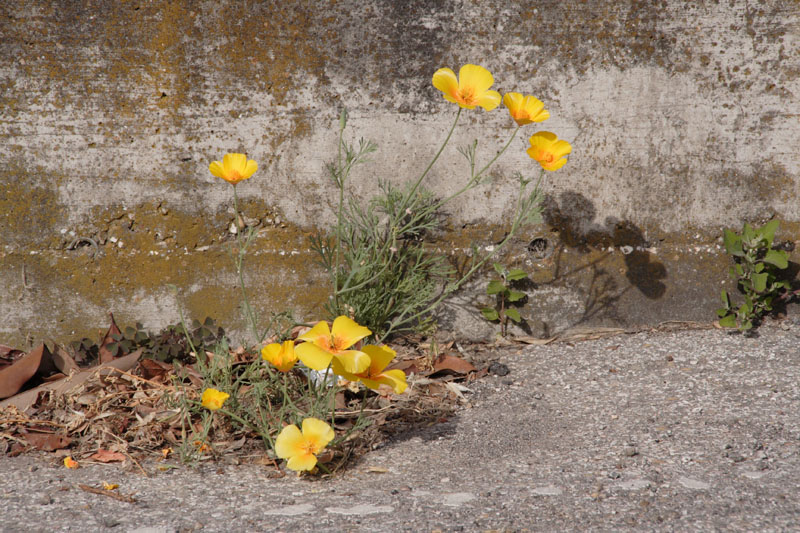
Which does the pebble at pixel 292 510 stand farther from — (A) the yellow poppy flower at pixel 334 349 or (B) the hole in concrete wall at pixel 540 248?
(B) the hole in concrete wall at pixel 540 248

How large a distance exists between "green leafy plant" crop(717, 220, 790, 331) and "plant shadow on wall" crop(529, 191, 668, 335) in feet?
0.98

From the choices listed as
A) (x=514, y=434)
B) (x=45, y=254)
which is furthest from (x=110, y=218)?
(x=514, y=434)

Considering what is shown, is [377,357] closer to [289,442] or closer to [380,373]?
[380,373]

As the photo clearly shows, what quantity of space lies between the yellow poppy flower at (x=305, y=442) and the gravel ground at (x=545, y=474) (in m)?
0.11

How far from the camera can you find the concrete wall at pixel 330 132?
2697 millimetres

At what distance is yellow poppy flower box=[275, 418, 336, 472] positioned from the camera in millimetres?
1754

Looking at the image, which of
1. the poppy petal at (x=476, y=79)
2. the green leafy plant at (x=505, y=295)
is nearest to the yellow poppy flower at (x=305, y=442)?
the poppy petal at (x=476, y=79)

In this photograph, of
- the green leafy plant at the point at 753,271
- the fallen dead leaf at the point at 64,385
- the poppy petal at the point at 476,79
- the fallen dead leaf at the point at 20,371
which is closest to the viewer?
the poppy petal at the point at 476,79

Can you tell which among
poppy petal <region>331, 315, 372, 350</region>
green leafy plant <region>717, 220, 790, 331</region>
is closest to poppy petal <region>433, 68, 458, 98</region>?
poppy petal <region>331, 315, 372, 350</region>

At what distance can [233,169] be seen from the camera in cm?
208

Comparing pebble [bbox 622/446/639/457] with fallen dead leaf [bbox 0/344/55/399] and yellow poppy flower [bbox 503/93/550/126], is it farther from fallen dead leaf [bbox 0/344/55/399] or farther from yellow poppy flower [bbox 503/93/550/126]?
fallen dead leaf [bbox 0/344/55/399]

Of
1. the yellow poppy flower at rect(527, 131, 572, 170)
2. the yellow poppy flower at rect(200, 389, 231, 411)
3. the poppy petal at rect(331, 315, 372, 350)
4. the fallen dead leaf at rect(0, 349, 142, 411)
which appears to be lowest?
the fallen dead leaf at rect(0, 349, 142, 411)

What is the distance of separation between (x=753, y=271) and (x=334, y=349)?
2.05 meters

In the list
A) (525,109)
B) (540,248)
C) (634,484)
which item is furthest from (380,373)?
(540,248)
